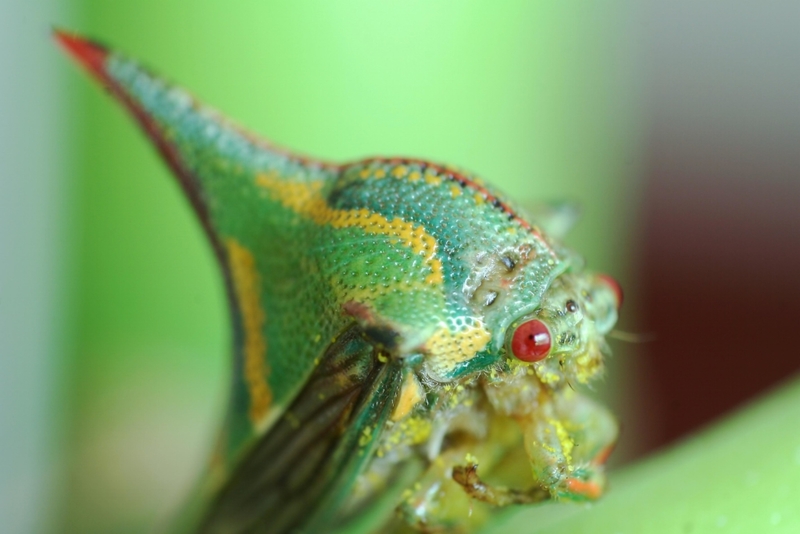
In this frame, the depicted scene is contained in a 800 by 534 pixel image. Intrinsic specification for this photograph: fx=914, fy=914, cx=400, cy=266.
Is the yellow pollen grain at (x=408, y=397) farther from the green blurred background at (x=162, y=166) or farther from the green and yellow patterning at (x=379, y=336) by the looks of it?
the green blurred background at (x=162, y=166)

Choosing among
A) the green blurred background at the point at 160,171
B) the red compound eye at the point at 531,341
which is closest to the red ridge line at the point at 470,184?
the red compound eye at the point at 531,341

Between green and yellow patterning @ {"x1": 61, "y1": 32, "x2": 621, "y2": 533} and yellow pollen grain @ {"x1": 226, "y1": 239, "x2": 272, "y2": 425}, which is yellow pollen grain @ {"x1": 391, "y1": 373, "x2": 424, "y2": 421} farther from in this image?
yellow pollen grain @ {"x1": 226, "y1": 239, "x2": 272, "y2": 425}

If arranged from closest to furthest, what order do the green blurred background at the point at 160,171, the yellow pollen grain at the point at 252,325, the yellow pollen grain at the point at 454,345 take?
the yellow pollen grain at the point at 454,345 < the yellow pollen grain at the point at 252,325 < the green blurred background at the point at 160,171

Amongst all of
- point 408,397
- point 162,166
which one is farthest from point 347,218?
point 162,166

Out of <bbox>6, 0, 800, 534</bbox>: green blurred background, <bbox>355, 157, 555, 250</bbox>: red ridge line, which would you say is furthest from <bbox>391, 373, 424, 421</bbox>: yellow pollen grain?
<bbox>6, 0, 800, 534</bbox>: green blurred background

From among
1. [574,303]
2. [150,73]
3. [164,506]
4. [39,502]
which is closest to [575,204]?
[574,303]

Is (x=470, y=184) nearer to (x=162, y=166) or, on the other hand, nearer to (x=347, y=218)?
(x=347, y=218)
